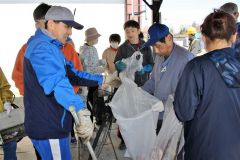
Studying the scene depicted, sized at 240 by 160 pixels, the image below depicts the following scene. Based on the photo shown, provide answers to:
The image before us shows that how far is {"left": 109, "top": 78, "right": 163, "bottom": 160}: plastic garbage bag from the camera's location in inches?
110

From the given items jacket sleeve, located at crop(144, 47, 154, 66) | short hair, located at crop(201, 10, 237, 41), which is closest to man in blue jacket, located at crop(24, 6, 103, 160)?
short hair, located at crop(201, 10, 237, 41)

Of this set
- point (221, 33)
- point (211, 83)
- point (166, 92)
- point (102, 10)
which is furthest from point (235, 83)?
point (102, 10)

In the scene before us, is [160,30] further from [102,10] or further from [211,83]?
[102,10]

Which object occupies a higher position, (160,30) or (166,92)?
(160,30)

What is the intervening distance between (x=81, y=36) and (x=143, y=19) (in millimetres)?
2526

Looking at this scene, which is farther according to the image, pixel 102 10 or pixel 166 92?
pixel 102 10

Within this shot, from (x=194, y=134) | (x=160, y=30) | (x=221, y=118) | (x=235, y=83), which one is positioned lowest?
(x=194, y=134)

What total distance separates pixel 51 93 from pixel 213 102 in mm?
962

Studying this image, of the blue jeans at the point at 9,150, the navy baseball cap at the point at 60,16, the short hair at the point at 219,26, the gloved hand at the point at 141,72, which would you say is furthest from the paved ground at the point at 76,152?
the short hair at the point at 219,26

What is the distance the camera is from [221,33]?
5.77 feet

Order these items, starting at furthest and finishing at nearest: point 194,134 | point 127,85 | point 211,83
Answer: point 127,85, point 194,134, point 211,83

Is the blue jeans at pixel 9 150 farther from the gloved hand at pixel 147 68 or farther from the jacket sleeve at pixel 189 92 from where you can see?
the jacket sleeve at pixel 189 92

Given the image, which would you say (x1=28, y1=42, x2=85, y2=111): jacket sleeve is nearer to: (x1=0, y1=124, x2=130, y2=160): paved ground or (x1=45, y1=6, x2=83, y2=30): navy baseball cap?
(x1=45, y1=6, x2=83, y2=30): navy baseball cap

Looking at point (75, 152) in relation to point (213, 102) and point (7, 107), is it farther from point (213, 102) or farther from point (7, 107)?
point (213, 102)
